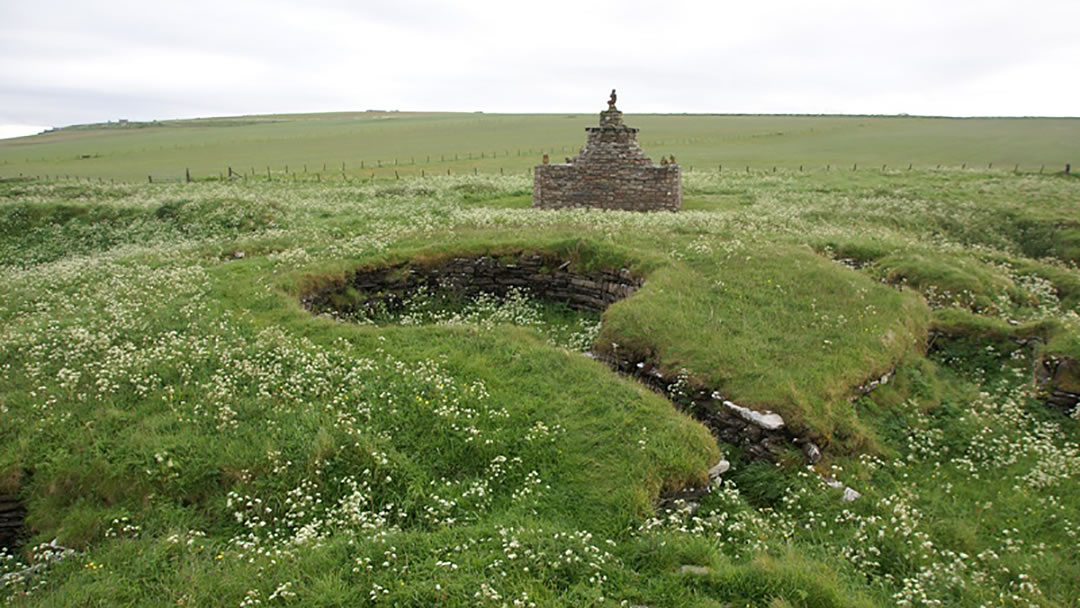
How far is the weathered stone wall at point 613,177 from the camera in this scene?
84.5ft

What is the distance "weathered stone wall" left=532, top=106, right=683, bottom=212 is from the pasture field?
8979mm

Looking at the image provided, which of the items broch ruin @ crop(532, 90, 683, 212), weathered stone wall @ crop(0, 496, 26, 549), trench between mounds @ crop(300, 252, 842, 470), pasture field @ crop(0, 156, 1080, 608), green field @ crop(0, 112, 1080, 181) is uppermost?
green field @ crop(0, 112, 1080, 181)

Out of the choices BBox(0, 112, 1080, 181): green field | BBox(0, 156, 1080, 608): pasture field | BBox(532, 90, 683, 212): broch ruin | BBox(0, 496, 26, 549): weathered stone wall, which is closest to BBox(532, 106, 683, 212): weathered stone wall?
BBox(532, 90, 683, 212): broch ruin

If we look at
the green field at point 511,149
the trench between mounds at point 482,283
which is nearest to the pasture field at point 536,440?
the trench between mounds at point 482,283

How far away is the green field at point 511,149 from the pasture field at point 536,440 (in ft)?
115

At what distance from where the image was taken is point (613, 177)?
26000 millimetres

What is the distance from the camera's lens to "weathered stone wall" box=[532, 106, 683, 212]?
2577 centimetres

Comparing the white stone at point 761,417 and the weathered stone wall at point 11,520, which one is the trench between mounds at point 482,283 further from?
the weathered stone wall at point 11,520

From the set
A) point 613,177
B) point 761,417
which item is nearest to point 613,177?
point 613,177

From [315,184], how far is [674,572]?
36.7m

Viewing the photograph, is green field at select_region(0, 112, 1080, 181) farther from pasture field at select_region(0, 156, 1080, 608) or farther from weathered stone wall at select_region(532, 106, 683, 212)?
pasture field at select_region(0, 156, 1080, 608)

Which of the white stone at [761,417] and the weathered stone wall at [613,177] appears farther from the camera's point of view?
the weathered stone wall at [613,177]

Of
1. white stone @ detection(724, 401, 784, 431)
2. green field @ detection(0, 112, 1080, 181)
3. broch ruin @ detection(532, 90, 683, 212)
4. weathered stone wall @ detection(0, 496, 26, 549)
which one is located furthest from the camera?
green field @ detection(0, 112, 1080, 181)

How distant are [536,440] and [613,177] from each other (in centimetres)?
1903
